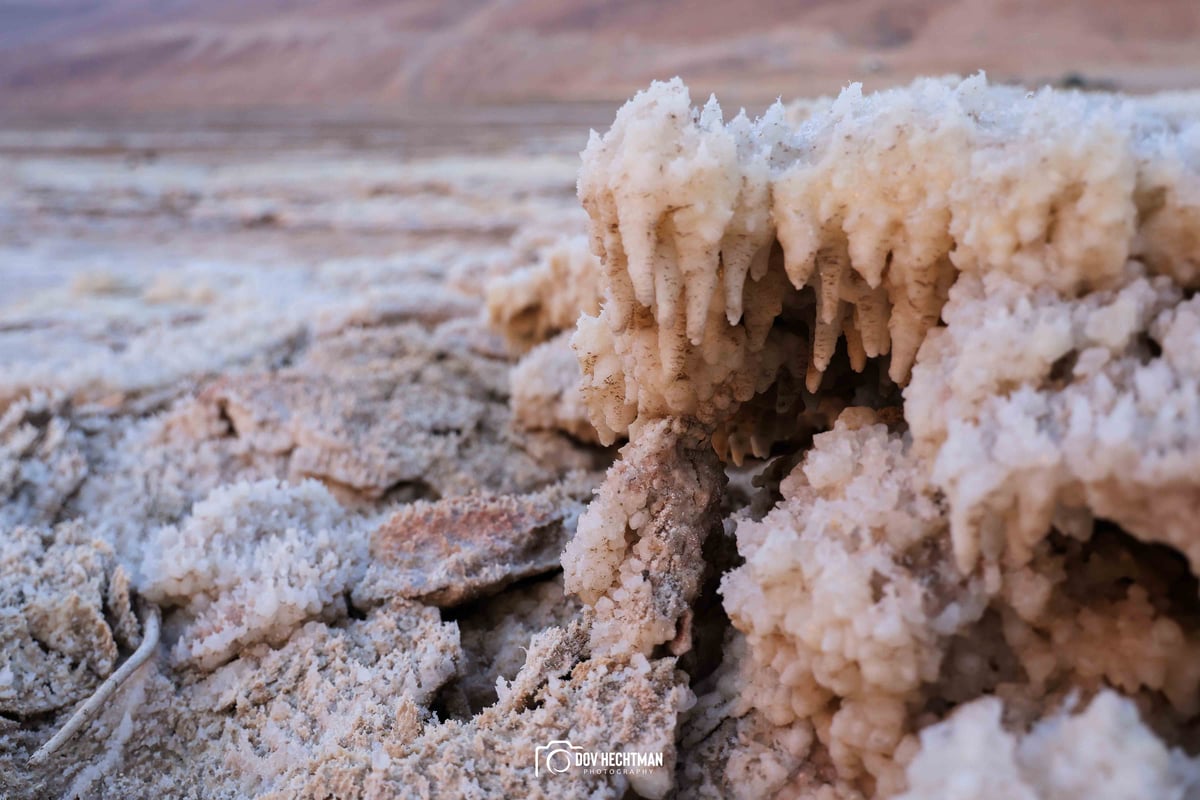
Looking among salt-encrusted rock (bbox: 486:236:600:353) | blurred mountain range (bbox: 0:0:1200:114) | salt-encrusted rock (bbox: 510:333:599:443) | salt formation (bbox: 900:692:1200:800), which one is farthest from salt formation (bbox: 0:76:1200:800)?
blurred mountain range (bbox: 0:0:1200:114)

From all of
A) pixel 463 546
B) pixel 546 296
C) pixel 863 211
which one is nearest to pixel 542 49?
pixel 546 296

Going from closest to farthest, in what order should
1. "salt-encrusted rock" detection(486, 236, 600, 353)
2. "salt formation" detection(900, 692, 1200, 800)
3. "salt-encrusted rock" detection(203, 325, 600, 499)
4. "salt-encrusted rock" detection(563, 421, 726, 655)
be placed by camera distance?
"salt formation" detection(900, 692, 1200, 800)
"salt-encrusted rock" detection(563, 421, 726, 655)
"salt-encrusted rock" detection(203, 325, 600, 499)
"salt-encrusted rock" detection(486, 236, 600, 353)

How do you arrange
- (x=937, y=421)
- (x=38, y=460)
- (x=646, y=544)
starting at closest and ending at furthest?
(x=937, y=421) → (x=646, y=544) → (x=38, y=460)

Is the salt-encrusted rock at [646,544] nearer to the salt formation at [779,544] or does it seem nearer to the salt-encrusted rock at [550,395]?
the salt formation at [779,544]

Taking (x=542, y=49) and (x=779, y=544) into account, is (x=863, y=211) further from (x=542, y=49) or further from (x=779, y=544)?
(x=542, y=49)

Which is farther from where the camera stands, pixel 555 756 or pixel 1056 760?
pixel 555 756

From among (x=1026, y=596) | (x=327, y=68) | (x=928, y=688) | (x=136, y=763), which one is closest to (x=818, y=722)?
(x=928, y=688)

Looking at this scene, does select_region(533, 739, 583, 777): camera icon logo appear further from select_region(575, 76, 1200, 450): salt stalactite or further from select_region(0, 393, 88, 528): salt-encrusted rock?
select_region(0, 393, 88, 528): salt-encrusted rock
